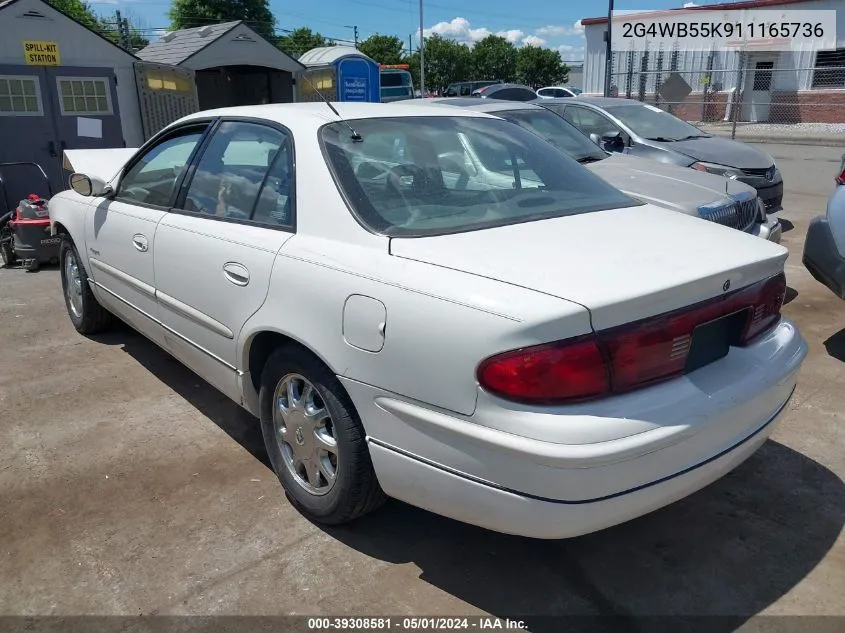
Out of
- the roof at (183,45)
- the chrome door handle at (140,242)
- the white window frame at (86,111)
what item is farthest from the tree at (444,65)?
the chrome door handle at (140,242)

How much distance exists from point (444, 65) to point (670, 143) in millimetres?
51284

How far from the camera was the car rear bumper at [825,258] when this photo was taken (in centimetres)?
450

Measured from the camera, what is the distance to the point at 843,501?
10.1 feet

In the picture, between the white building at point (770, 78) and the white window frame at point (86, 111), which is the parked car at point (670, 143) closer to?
the white window frame at point (86, 111)

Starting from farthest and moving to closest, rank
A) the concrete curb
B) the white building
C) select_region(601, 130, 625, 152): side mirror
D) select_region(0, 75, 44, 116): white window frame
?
the white building
the concrete curb
select_region(0, 75, 44, 116): white window frame
select_region(601, 130, 625, 152): side mirror

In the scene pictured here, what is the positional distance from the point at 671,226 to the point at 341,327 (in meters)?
1.41

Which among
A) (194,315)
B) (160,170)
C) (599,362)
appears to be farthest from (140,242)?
(599,362)

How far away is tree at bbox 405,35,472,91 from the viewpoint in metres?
56.4

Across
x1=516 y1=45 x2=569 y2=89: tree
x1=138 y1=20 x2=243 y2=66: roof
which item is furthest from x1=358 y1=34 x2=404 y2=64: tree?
x1=138 y1=20 x2=243 y2=66: roof

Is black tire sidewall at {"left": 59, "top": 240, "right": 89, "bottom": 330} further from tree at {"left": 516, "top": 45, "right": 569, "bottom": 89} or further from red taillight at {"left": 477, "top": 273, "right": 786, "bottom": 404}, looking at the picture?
tree at {"left": 516, "top": 45, "right": 569, "bottom": 89}

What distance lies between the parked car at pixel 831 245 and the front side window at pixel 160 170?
3921 millimetres

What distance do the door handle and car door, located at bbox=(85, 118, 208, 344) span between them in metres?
0.83

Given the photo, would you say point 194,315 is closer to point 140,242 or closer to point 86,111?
point 140,242

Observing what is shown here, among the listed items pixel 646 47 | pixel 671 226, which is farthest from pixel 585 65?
pixel 671 226
